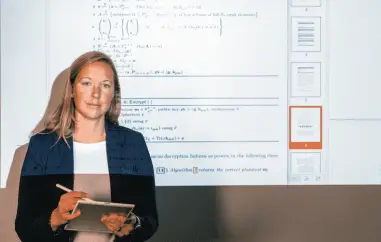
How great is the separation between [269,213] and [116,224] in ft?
1.60

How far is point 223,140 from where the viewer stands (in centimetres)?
146

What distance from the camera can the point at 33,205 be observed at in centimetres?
139

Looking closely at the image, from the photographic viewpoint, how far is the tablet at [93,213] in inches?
51.3

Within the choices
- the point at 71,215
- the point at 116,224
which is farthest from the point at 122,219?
the point at 71,215

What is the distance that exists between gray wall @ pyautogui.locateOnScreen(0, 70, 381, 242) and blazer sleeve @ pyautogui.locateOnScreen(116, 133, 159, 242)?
26mm

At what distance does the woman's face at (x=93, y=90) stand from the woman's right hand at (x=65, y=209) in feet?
0.79

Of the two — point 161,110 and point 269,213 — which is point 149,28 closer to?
point 161,110

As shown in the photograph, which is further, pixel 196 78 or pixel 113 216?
pixel 196 78

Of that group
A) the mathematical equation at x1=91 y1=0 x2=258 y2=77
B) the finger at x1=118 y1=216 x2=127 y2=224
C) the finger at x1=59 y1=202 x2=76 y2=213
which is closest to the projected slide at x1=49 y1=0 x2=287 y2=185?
the mathematical equation at x1=91 y1=0 x2=258 y2=77

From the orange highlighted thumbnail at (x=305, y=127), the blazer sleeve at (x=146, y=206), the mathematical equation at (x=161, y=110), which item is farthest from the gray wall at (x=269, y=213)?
the mathematical equation at (x=161, y=110)

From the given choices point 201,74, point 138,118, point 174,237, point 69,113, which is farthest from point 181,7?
point 174,237

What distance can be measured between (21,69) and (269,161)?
83 centimetres

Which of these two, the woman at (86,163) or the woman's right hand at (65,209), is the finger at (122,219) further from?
the woman's right hand at (65,209)

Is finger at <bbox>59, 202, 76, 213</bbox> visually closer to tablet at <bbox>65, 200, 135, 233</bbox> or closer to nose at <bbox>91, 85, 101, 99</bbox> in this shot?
tablet at <bbox>65, 200, 135, 233</bbox>
